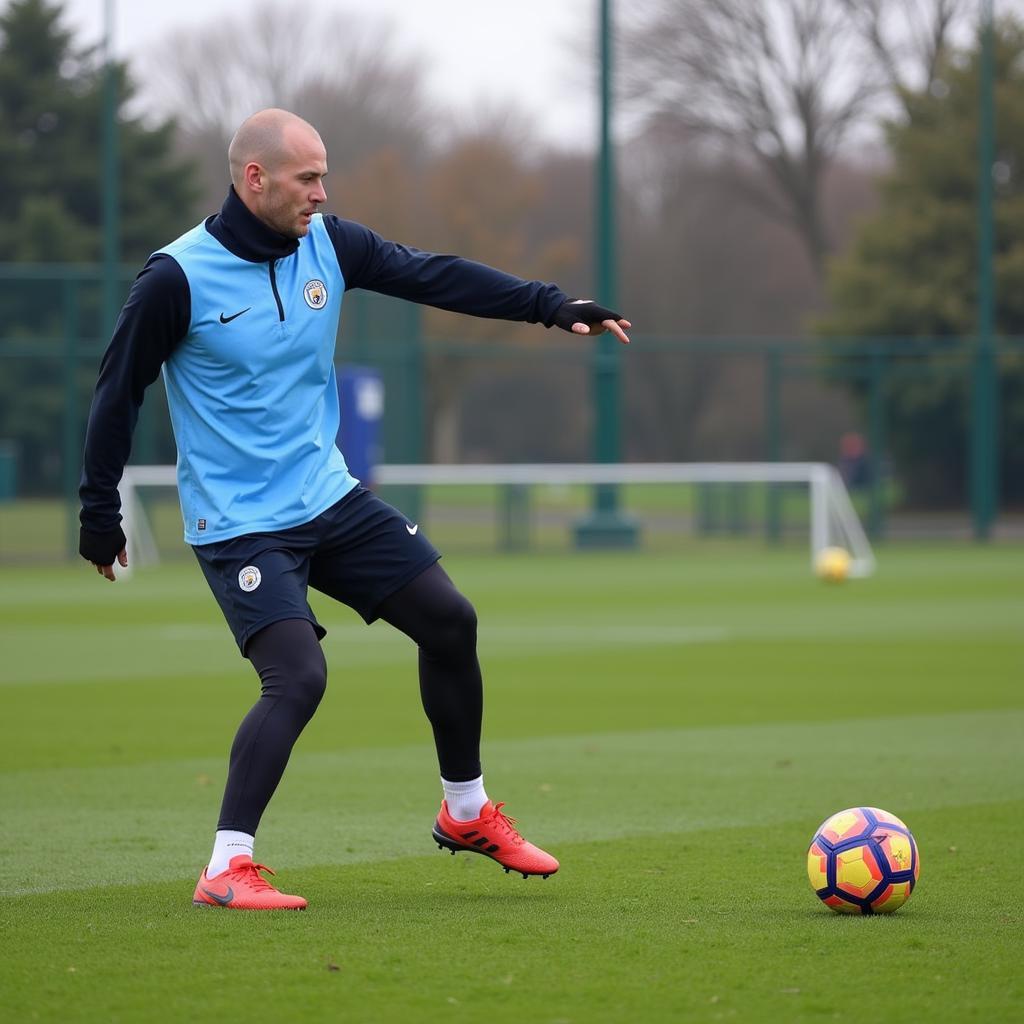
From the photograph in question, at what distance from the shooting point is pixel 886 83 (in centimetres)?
4244

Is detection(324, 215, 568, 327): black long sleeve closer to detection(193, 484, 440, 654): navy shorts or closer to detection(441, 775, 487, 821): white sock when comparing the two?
detection(193, 484, 440, 654): navy shorts

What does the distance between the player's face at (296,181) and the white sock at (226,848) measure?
1677 millimetres

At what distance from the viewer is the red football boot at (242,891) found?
16.5 ft

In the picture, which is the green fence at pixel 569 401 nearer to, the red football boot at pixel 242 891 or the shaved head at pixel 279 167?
the shaved head at pixel 279 167

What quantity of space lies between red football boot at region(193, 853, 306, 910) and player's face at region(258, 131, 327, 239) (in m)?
1.75

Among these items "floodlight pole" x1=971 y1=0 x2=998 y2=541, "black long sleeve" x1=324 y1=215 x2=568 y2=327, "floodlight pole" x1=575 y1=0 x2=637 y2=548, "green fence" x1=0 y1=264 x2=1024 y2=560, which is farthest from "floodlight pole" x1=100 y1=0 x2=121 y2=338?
"black long sleeve" x1=324 y1=215 x2=568 y2=327

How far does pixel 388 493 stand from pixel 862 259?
14370mm

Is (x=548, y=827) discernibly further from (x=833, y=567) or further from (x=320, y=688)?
(x=833, y=567)

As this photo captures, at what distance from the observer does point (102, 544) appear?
205 inches

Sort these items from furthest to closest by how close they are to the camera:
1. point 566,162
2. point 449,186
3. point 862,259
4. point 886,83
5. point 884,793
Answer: point 566,162
point 449,186
point 886,83
point 862,259
point 884,793

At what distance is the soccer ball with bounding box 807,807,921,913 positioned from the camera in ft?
16.6

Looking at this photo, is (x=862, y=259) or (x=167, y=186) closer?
(x=862, y=259)

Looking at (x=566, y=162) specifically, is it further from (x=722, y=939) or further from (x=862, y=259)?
(x=722, y=939)

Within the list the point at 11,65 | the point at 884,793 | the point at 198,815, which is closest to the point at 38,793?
the point at 198,815
